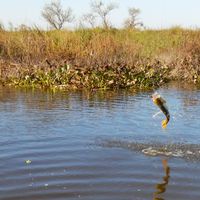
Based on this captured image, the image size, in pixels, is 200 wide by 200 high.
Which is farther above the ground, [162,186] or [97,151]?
[97,151]

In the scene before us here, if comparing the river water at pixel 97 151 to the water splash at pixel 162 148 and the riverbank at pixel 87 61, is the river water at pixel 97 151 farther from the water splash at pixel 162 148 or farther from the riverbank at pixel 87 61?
the riverbank at pixel 87 61

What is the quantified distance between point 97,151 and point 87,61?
1044 centimetres

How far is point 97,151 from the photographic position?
8531mm

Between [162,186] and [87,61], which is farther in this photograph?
[87,61]

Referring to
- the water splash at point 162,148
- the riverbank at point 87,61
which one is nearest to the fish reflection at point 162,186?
the water splash at point 162,148

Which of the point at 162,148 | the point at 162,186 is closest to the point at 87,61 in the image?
the point at 162,148

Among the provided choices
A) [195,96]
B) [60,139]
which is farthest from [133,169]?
[195,96]

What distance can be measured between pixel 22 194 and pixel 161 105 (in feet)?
7.76

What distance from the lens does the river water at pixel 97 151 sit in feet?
21.6

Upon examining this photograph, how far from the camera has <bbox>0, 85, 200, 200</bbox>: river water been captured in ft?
21.6

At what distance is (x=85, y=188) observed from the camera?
21.7 ft

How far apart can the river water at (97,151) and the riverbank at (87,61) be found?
3.07 m

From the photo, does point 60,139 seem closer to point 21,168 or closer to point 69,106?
point 21,168

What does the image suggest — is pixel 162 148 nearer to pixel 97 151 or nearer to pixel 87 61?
pixel 97 151
